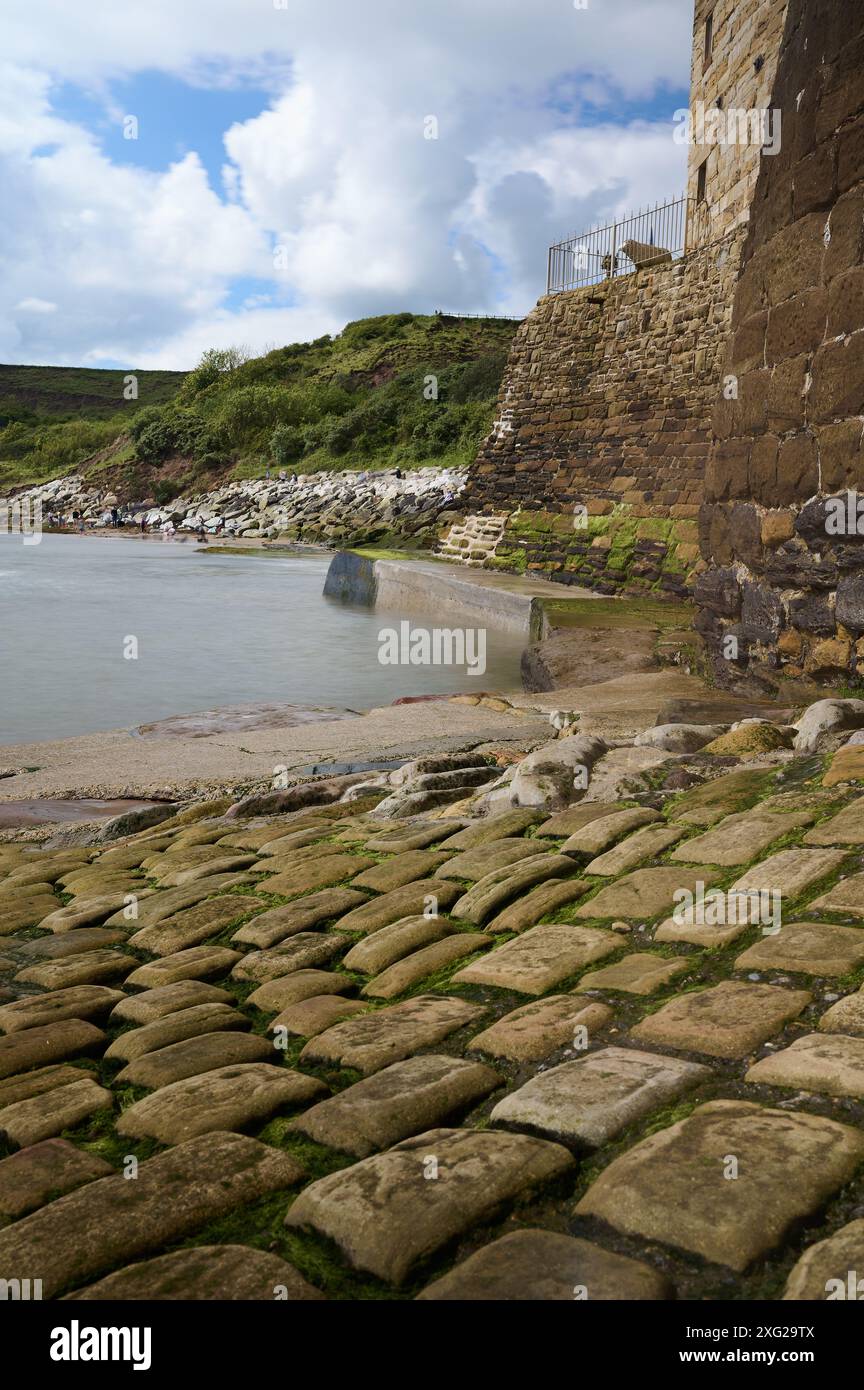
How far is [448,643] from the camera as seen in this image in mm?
12758

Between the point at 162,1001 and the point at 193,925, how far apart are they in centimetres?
54

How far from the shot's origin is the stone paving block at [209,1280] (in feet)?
4.93

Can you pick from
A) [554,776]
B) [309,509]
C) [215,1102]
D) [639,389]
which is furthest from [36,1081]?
[309,509]

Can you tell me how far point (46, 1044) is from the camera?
2.43 meters

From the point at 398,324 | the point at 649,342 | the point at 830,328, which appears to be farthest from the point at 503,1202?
the point at 398,324

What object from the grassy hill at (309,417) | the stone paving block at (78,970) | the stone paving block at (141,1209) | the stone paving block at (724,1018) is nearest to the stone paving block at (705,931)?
the stone paving block at (724,1018)

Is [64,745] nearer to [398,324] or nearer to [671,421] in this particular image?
[671,421]

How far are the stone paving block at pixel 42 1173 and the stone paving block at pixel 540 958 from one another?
0.89 meters

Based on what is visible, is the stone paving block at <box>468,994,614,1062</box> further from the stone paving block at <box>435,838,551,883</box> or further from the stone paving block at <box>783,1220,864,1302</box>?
the stone paving block at <box>435,838,551,883</box>

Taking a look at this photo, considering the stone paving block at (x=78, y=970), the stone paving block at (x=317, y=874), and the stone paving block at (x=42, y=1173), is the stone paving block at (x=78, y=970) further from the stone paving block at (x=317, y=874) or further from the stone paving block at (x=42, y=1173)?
the stone paving block at (x=42, y=1173)

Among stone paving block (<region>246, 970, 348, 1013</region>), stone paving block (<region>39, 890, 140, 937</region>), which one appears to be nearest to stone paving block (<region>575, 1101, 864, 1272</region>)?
stone paving block (<region>246, 970, 348, 1013</region>)

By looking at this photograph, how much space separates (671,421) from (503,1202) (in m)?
15.1

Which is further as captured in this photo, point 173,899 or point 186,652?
point 186,652

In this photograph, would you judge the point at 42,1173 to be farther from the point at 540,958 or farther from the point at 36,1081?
the point at 540,958
